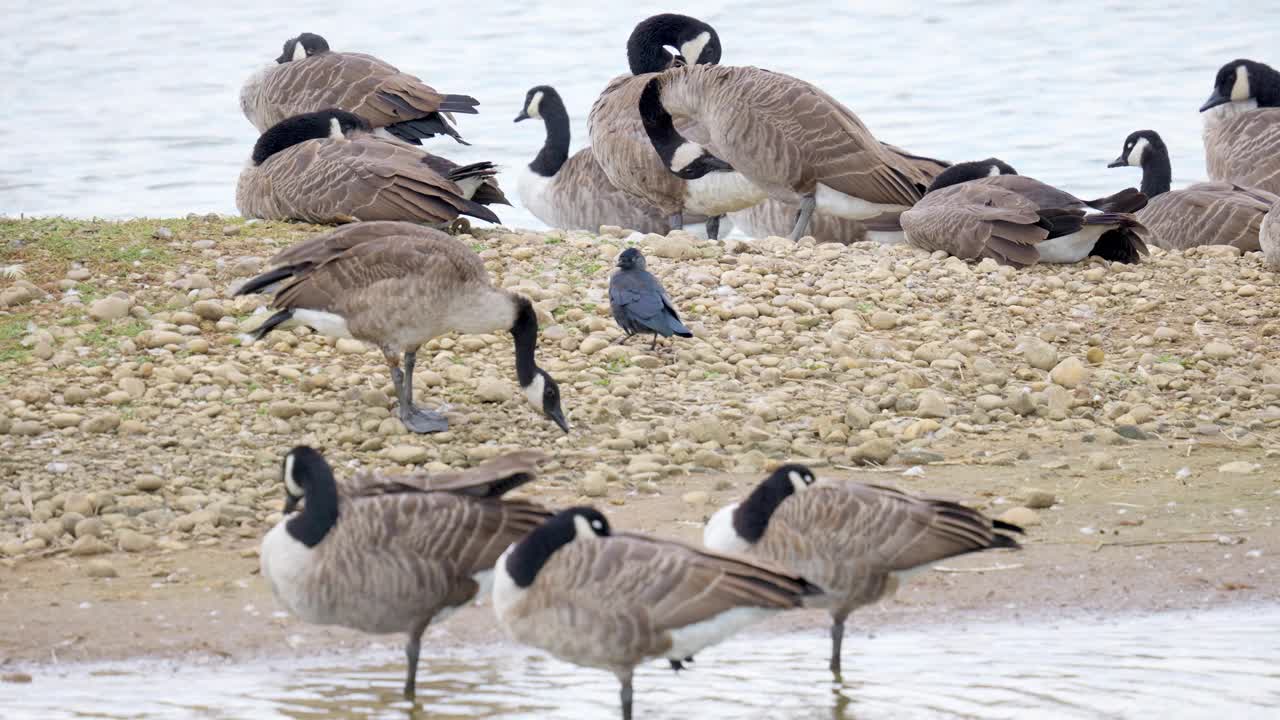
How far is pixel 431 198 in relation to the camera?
11.2m

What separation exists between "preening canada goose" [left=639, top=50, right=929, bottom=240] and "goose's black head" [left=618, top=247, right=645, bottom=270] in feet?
9.77

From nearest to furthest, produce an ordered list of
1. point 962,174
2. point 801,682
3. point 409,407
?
point 801,682, point 409,407, point 962,174

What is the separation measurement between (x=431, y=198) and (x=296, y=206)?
39.8 inches

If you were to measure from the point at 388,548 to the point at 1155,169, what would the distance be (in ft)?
36.3

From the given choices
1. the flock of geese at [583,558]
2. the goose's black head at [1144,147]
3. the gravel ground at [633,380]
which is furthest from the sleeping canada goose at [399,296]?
the goose's black head at [1144,147]

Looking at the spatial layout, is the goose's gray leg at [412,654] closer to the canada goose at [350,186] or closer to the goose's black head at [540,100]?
the canada goose at [350,186]

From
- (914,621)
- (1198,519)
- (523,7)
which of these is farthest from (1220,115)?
(523,7)

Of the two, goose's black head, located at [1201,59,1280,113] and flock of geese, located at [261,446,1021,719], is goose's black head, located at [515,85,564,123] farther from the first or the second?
flock of geese, located at [261,446,1021,719]

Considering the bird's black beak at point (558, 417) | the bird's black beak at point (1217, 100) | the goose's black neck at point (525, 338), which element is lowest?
the bird's black beak at point (558, 417)

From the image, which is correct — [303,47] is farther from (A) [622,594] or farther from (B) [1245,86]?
(A) [622,594]

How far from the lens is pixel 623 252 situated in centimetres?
962

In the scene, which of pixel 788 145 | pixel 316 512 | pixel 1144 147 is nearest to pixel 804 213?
pixel 788 145

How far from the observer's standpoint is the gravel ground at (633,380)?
7.91m

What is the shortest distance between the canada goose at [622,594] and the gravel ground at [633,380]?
206 cm
